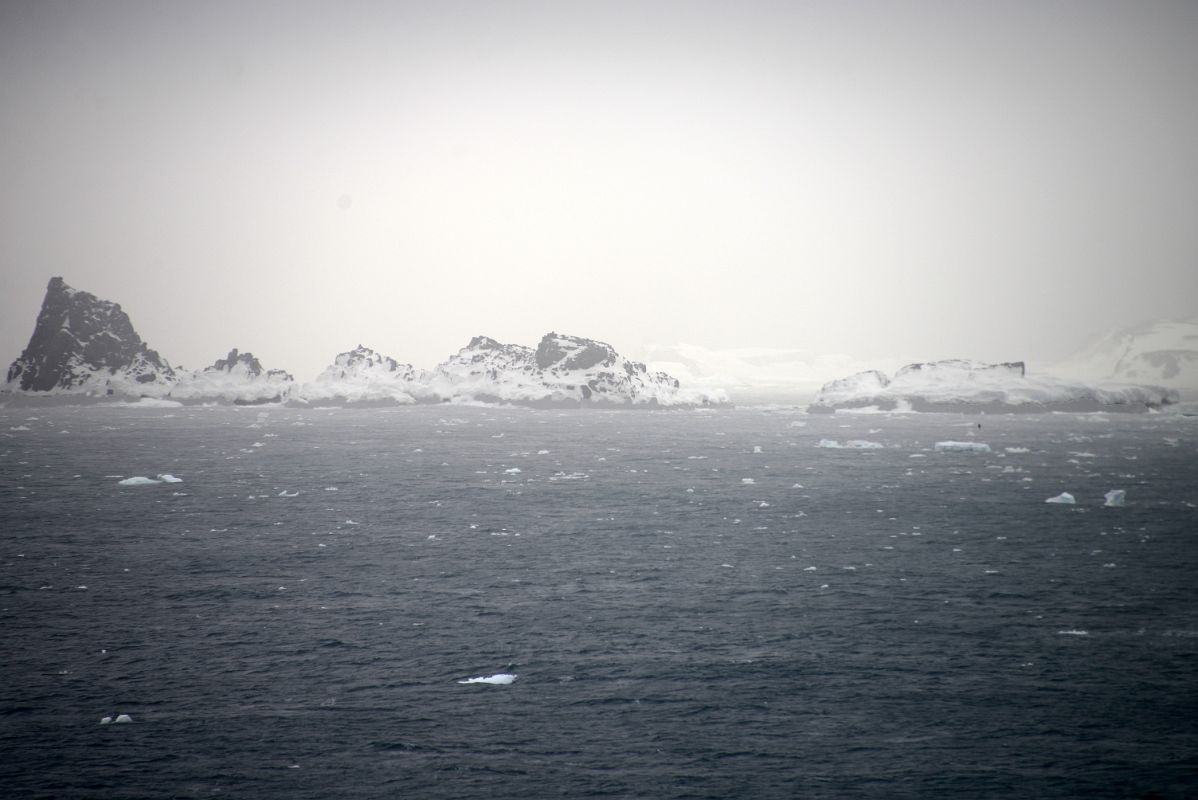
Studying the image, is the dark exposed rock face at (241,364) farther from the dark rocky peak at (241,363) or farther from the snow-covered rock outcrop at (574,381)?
the snow-covered rock outcrop at (574,381)

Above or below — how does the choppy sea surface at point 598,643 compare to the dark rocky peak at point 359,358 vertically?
below

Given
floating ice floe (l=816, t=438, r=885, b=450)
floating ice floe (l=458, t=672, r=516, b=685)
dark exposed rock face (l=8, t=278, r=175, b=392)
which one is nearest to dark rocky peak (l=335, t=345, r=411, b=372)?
dark exposed rock face (l=8, t=278, r=175, b=392)

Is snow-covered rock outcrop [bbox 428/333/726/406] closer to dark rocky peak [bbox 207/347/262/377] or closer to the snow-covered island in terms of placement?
the snow-covered island

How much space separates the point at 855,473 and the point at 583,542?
1090 inches

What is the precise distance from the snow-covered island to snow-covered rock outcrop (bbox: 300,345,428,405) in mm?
196

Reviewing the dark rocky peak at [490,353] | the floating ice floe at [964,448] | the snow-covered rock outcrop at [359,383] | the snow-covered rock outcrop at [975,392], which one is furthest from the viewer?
the dark rocky peak at [490,353]

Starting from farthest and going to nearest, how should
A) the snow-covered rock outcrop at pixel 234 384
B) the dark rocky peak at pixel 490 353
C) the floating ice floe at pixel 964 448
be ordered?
the dark rocky peak at pixel 490 353 < the snow-covered rock outcrop at pixel 234 384 < the floating ice floe at pixel 964 448

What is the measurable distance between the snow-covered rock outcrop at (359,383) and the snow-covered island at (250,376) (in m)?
0.20

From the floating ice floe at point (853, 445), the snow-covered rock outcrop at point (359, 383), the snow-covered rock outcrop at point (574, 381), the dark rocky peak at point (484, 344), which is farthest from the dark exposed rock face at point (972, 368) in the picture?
the snow-covered rock outcrop at point (359, 383)

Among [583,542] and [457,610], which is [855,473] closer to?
[583,542]

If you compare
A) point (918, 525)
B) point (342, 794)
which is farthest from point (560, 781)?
point (918, 525)

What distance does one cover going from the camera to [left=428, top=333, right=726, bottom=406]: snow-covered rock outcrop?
6708 inches

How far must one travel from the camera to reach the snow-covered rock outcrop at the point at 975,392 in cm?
13238

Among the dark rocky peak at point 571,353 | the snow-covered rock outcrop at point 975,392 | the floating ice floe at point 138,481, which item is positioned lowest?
the floating ice floe at point 138,481
